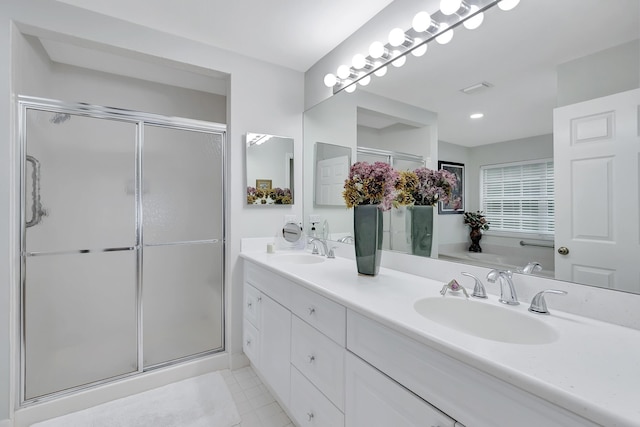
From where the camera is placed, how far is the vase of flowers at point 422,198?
53.6 inches

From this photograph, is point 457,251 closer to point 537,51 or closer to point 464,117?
point 464,117

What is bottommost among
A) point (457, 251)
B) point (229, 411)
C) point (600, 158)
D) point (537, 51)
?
point (229, 411)

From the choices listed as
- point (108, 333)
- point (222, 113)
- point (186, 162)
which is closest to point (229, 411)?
point (108, 333)

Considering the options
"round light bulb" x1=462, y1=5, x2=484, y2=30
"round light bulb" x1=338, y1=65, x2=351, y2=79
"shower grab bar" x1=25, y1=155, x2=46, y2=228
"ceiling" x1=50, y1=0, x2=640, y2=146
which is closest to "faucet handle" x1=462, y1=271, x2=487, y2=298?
"ceiling" x1=50, y1=0, x2=640, y2=146

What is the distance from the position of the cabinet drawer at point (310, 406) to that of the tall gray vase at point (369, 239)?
0.59 m

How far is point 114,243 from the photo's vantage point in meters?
1.91

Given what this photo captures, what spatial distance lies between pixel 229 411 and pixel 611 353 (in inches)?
71.3

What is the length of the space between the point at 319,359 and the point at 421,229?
2.68 ft

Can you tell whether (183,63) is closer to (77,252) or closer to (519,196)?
(77,252)

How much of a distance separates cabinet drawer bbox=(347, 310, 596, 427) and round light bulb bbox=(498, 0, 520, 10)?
1353 mm

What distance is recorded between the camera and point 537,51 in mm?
1049

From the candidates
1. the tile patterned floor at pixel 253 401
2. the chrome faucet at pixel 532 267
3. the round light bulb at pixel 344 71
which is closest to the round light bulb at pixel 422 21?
the round light bulb at pixel 344 71

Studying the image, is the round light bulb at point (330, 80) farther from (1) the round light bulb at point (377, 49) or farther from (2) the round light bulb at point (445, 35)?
(2) the round light bulb at point (445, 35)

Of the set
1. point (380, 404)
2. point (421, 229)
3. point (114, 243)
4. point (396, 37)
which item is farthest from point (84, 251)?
point (396, 37)
